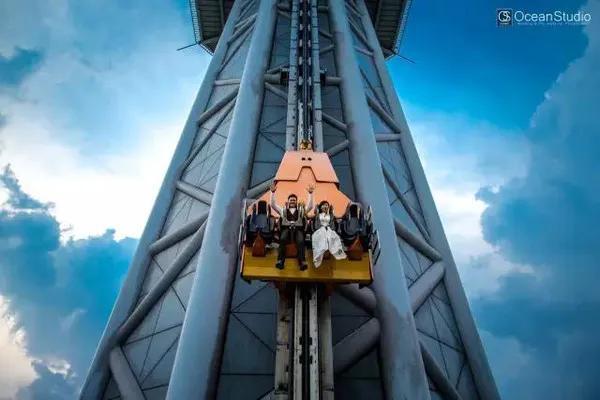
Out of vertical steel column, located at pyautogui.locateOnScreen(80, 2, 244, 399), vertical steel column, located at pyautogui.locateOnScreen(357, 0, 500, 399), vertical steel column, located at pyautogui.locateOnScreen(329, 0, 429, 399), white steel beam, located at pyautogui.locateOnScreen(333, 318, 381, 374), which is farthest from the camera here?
vertical steel column, located at pyautogui.locateOnScreen(357, 0, 500, 399)

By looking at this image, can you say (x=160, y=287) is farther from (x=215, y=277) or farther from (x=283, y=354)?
(x=283, y=354)

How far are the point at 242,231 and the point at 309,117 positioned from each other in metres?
6.10

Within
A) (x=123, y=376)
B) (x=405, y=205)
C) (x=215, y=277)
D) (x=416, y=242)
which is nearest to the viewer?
(x=215, y=277)

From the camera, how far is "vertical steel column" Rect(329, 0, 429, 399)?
7.76 metres

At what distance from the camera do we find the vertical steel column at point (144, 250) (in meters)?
10.2

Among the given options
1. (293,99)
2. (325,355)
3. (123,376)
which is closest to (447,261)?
(293,99)

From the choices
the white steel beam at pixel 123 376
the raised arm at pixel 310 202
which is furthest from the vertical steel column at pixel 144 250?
the raised arm at pixel 310 202

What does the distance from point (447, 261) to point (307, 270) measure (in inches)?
315

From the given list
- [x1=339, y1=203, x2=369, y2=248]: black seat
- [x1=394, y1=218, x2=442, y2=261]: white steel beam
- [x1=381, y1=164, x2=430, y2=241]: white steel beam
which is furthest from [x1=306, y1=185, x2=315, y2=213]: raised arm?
[x1=381, y1=164, x2=430, y2=241]: white steel beam

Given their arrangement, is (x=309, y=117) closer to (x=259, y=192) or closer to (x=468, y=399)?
(x=259, y=192)

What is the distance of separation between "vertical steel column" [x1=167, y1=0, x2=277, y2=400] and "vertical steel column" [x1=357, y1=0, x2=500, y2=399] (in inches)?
241

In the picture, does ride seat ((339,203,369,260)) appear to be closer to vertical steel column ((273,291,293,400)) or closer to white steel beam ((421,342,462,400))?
→ vertical steel column ((273,291,293,400))

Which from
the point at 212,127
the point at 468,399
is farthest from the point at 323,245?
the point at 212,127

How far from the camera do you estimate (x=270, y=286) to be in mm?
9695
